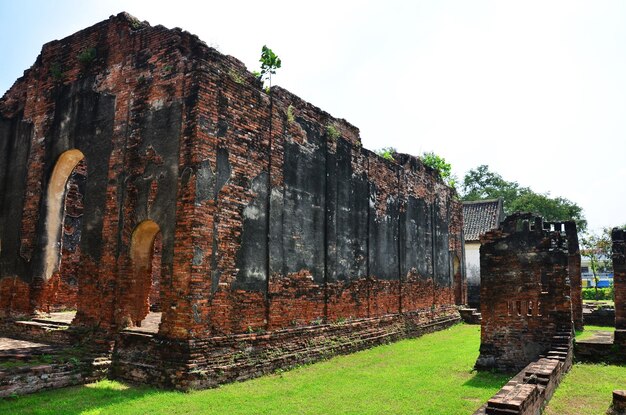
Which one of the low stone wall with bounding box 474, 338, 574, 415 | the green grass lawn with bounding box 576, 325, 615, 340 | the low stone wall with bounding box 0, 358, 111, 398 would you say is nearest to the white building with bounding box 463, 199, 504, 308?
the green grass lawn with bounding box 576, 325, 615, 340

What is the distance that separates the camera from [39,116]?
11547mm

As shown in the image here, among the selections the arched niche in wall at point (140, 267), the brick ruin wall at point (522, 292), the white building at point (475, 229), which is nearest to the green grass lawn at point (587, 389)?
the brick ruin wall at point (522, 292)

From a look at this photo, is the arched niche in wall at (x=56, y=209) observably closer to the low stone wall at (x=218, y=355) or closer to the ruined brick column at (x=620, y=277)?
the low stone wall at (x=218, y=355)

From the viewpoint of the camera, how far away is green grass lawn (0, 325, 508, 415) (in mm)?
6922

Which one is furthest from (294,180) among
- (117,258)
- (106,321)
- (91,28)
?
(91,28)

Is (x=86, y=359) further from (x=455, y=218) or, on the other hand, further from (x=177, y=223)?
(x=455, y=218)

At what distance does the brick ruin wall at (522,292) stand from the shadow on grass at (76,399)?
259 inches

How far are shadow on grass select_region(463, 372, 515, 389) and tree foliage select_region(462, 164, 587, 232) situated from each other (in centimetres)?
3791

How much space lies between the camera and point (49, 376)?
25.9ft

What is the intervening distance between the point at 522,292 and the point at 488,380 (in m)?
2.19

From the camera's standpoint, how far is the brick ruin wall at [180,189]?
8.87 meters

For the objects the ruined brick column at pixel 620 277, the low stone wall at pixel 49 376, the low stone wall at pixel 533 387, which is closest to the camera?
the low stone wall at pixel 533 387

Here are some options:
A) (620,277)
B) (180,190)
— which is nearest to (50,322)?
(180,190)

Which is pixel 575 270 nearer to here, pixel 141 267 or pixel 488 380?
pixel 488 380
